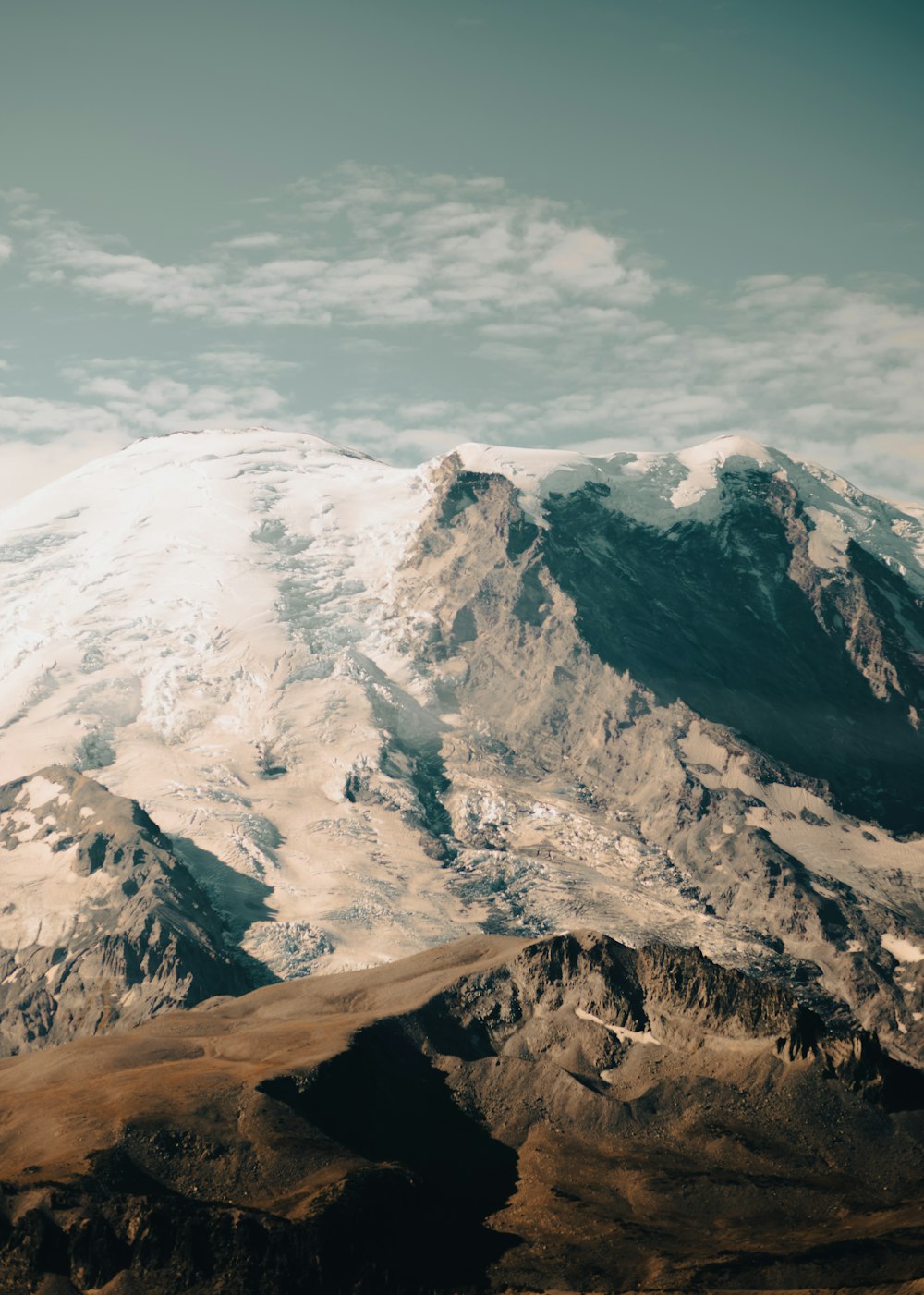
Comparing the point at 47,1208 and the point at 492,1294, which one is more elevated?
the point at 47,1208

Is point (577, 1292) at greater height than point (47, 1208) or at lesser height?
lesser

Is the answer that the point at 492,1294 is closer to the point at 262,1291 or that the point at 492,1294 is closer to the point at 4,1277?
the point at 262,1291

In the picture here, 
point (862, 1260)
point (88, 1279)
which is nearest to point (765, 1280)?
point (862, 1260)

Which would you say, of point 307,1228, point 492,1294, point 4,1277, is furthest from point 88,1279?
point 492,1294

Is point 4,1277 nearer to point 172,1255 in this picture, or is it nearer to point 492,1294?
point 172,1255

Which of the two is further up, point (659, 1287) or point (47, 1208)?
point (47, 1208)

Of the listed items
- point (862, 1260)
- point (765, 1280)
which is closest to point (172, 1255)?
point (765, 1280)

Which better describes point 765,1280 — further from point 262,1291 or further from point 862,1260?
point 262,1291
